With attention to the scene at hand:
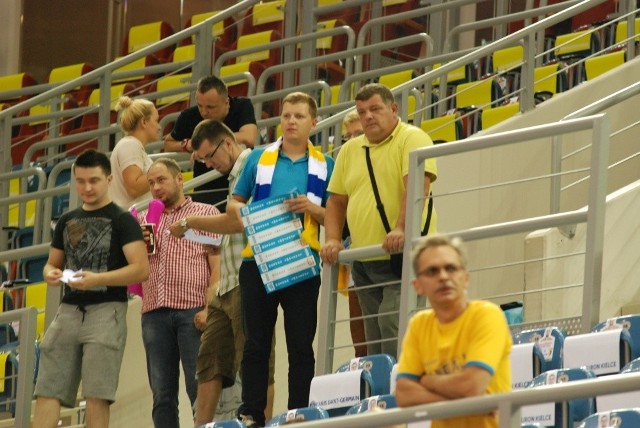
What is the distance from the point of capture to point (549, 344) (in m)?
6.29

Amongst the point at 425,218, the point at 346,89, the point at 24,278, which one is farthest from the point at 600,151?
the point at 24,278

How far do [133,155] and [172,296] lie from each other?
1.02m

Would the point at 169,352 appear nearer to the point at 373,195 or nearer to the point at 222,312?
the point at 222,312

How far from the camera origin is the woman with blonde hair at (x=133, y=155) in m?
8.33

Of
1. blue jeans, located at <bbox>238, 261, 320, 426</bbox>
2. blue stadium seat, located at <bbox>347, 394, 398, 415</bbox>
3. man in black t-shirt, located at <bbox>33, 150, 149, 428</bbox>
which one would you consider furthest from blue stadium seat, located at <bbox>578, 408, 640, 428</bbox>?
man in black t-shirt, located at <bbox>33, 150, 149, 428</bbox>

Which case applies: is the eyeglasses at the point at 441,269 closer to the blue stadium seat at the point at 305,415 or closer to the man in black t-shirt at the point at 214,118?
the blue stadium seat at the point at 305,415

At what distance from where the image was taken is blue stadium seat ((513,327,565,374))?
6219mm

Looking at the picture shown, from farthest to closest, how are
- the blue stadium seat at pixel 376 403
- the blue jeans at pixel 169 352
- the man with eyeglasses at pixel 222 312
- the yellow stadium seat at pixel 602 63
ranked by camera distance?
the yellow stadium seat at pixel 602 63 < the blue jeans at pixel 169 352 < the man with eyeglasses at pixel 222 312 < the blue stadium seat at pixel 376 403

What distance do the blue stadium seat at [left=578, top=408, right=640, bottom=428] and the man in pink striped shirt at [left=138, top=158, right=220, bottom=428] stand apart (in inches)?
108

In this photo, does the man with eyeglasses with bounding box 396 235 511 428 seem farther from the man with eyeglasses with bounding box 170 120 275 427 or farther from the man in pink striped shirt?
the man in pink striped shirt

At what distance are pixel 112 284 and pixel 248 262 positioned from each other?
0.62 m

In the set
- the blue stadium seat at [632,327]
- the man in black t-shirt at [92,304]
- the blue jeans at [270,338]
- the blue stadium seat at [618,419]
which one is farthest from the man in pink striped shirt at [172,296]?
the blue stadium seat at [618,419]

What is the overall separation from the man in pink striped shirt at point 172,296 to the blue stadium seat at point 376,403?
1.66 meters

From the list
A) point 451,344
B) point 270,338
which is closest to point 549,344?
point 270,338
